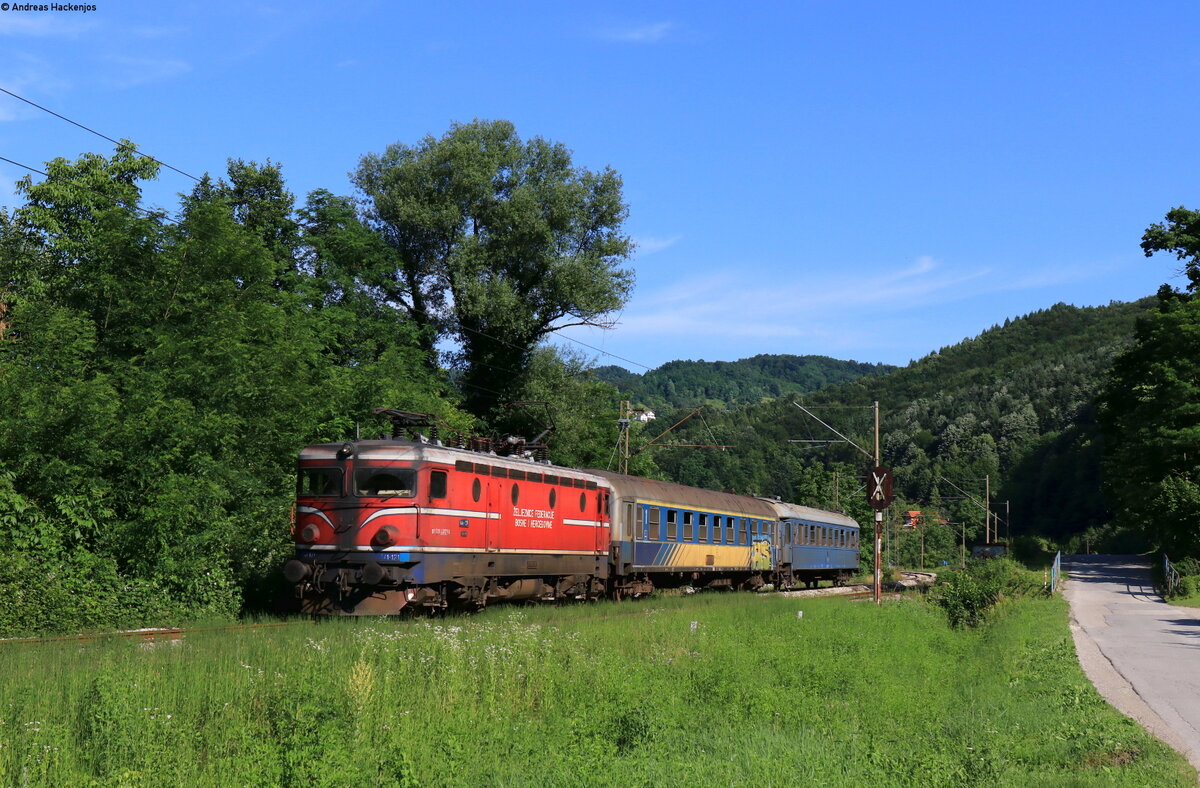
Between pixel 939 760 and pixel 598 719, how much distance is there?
335 cm

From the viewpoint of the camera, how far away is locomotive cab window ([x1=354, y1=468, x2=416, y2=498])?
21031 mm

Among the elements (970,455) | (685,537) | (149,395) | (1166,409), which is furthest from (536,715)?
(970,455)

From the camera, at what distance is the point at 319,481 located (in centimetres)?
2177

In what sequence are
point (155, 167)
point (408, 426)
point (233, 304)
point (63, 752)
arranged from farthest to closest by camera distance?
point (155, 167) < point (233, 304) < point (408, 426) < point (63, 752)

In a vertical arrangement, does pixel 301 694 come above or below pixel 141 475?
below

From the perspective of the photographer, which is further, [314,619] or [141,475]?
[141,475]

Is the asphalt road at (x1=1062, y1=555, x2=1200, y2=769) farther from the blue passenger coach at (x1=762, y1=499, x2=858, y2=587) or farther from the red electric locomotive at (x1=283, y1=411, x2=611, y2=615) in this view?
the red electric locomotive at (x1=283, y1=411, x2=611, y2=615)

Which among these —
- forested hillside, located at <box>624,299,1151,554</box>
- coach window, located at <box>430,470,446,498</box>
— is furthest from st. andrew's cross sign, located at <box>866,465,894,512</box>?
forested hillside, located at <box>624,299,1151,554</box>

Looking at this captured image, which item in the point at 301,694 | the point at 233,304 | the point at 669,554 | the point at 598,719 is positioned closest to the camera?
the point at 301,694

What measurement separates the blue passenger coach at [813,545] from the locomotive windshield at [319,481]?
23831mm

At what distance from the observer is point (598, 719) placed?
11.6m

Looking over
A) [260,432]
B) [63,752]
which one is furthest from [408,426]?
[63,752]

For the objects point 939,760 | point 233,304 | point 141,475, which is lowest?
point 939,760

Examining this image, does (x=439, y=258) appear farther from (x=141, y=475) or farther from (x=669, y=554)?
(x=141, y=475)
